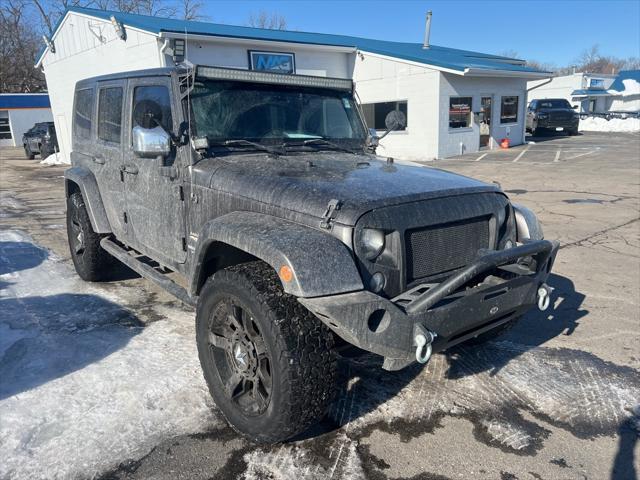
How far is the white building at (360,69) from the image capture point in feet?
51.4

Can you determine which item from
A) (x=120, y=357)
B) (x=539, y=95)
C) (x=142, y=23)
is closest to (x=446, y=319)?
(x=120, y=357)

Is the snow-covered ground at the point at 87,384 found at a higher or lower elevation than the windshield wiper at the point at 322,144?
lower

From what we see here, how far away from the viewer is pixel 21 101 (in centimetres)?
3347

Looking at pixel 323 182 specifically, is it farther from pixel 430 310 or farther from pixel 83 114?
pixel 83 114

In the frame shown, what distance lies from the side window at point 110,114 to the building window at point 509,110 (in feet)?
64.3

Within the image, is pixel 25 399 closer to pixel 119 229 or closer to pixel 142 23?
pixel 119 229

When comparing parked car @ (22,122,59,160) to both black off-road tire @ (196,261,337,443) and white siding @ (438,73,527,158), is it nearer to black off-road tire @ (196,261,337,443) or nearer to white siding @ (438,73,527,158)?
white siding @ (438,73,527,158)

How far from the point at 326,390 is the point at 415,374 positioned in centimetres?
126

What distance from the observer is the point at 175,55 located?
4449 millimetres

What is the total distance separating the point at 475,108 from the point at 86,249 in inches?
692

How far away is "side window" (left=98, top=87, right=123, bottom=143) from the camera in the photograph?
4.44 metres

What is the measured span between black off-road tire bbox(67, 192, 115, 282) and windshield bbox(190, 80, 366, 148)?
236 cm

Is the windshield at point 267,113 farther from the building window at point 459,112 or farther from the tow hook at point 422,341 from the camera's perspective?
the building window at point 459,112

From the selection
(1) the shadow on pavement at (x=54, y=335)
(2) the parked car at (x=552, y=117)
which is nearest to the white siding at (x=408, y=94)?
(2) the parked car at (x=552, y=117)
